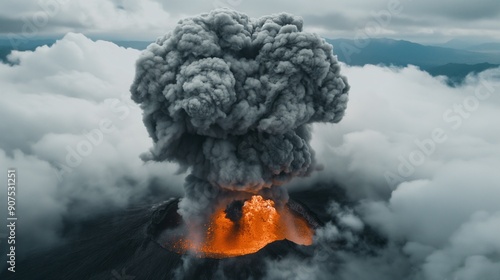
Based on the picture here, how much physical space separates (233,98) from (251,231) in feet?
56.3

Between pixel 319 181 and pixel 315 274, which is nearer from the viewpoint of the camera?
pixel 315 274

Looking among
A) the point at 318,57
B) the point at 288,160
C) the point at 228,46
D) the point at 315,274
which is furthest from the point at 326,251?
the point at 228,46

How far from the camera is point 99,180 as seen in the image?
69.4 meters

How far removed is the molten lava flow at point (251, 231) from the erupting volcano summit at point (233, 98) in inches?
17.8

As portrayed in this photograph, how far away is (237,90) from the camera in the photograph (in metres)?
32.7

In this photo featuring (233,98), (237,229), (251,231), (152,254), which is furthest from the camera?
(251,231)

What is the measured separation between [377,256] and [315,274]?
9291 millimetres

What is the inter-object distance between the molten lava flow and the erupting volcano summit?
1.48 ft

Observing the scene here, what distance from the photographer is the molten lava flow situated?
38406mm

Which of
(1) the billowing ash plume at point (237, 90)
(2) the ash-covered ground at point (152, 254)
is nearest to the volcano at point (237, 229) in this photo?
(2) the ash-covered ground at point (152, 254)

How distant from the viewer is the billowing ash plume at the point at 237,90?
30.8 metres

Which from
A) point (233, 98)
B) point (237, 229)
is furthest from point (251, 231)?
point (233, 98)

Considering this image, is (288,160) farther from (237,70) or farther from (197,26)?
(197,26)

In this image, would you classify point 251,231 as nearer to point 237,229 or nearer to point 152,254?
point 237,229
